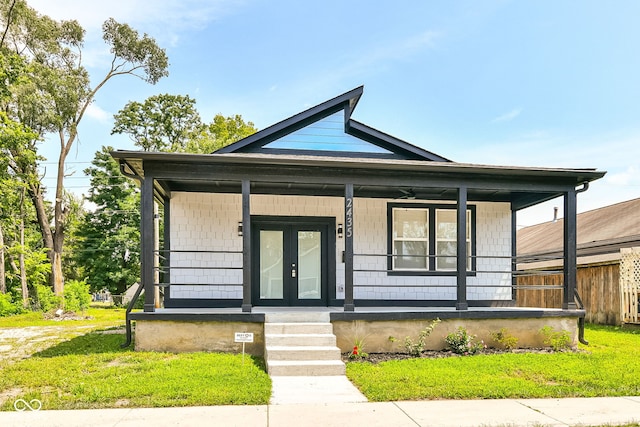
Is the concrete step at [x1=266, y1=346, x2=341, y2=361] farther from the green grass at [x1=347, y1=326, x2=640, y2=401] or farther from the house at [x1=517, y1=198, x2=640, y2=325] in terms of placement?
the house at [x1=517, y1=198, x2=640, y2=325]

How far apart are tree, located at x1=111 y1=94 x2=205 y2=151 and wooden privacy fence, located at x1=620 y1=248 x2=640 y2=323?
2503cm

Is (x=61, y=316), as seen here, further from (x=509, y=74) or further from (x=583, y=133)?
(x=583, y=133)

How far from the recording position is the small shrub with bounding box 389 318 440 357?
880 cm

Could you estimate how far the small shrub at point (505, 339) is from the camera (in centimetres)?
Answer: 932

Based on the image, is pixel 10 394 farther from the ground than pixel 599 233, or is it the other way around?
pixel 599 233

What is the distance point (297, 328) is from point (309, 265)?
295 cm

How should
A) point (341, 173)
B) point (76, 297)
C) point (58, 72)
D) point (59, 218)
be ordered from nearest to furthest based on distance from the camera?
point (341, 173) → point (76, 297) → point (59, 218) → point (58, 72)

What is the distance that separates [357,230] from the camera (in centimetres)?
1150

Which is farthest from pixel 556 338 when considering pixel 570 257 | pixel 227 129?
pixel 227 129

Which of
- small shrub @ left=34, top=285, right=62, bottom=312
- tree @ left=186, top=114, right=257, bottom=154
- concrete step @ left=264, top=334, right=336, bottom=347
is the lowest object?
small shrub @ left=34, top=285, right=62, bottom=312

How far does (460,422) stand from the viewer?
5199mm

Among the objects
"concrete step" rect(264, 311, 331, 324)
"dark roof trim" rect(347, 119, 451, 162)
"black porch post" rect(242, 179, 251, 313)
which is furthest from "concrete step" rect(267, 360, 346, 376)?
"dark roof trim" rect(347, 119, 451, 162)

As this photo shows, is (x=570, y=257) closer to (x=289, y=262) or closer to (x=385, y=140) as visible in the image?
(x=385, y=140)

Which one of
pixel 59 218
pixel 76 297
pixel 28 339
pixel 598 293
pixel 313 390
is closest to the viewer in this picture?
pixel 313 390
